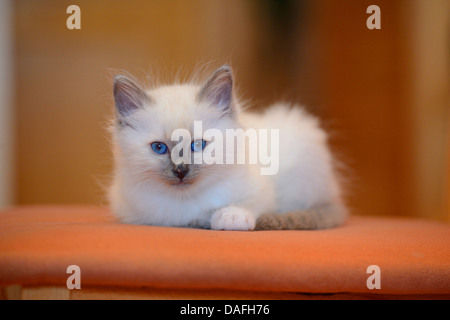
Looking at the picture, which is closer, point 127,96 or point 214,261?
point 214,261

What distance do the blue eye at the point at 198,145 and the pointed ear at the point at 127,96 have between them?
24cm

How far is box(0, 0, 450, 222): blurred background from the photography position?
1.68 metres

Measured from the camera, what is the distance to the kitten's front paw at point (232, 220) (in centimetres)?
141

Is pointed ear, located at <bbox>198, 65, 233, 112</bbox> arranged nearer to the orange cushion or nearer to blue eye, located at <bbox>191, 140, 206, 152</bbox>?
blue eye, located at <bbox>191, 140, 206, 152</bbox>

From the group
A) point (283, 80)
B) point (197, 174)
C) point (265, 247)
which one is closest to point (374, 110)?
point (283, 80)

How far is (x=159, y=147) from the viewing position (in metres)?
1.44

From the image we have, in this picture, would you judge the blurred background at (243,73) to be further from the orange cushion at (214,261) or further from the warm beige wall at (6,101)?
the orange cushion at (214,261)

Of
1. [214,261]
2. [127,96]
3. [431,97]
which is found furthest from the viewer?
[431,97]

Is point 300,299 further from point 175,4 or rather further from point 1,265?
point 175,4

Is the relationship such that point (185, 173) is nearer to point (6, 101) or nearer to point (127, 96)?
point (127, 96)

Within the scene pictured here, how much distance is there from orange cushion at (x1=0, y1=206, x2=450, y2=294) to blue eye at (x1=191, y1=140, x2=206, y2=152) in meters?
0.29

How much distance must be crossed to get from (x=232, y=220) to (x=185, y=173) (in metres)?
0.21

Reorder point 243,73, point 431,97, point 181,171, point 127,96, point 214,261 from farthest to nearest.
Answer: point 243,73, point 431,97, point 127,96, point 181,171, point 214,261

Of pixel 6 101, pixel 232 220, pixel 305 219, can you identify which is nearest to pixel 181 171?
pixel 232 220
